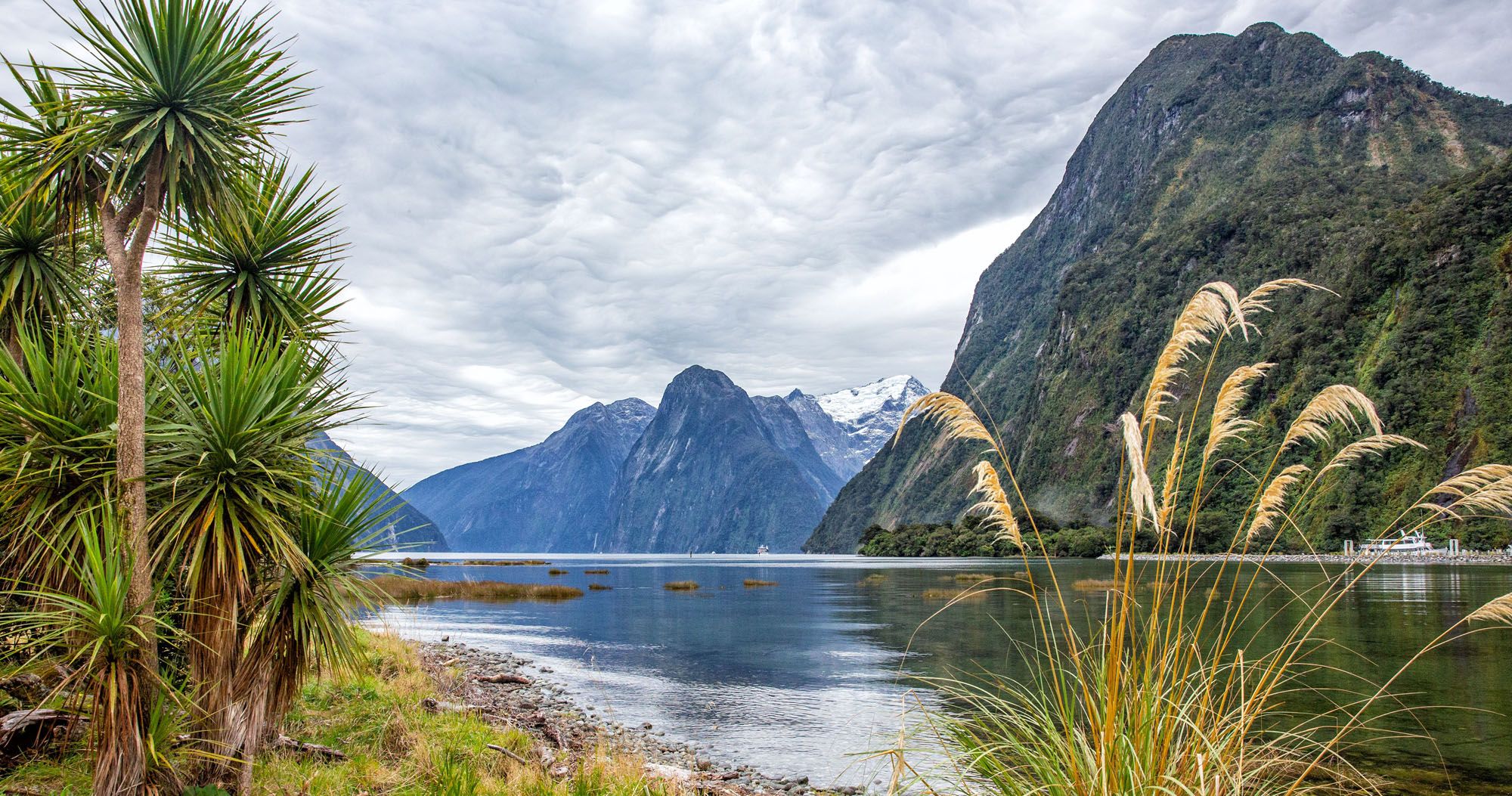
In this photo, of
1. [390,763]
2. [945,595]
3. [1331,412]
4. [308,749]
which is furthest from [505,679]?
[945,595]

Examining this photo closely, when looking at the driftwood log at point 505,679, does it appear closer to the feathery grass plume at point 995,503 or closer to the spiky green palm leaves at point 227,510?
the spiky green palm leaves at point 227,510

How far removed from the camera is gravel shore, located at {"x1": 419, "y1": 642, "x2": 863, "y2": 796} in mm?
11789

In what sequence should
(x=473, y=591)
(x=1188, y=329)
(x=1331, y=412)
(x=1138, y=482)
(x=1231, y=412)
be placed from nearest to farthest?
1. (x=1138, y=482)
2. (x=1331, y=412)
3. (x=1188, y=329)
4. (x=1231, y=412)
5. (x=473, y=591)

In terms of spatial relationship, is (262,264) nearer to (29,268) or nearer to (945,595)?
(29,268)

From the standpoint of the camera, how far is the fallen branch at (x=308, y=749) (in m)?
8.85

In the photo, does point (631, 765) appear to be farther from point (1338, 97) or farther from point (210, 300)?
point (1338, 97)

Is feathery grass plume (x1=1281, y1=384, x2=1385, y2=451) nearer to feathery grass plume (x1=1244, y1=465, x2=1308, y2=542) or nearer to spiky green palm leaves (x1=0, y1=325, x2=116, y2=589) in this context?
feathery grass plume (x1=1244, y1=465, x2=1308, y2=542)

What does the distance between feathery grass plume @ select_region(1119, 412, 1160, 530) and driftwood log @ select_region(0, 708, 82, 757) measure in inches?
320

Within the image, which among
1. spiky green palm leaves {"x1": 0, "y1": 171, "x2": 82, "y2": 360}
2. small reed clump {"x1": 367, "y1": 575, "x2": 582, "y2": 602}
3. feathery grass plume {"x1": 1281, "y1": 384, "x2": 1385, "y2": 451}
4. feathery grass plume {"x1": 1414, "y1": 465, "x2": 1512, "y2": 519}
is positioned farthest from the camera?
small reed clump {"x1": 367, "y1": 575, "x2": 582, "y2": 602}

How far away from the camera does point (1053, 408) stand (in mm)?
187000

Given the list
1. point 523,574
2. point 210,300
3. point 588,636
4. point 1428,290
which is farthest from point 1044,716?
point 1428,290

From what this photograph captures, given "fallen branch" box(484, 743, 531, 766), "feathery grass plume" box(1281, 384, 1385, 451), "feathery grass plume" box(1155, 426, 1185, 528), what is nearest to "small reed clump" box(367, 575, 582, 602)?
"fallen branch" box(484, 743, 531, 766)

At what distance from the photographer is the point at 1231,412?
490 cm

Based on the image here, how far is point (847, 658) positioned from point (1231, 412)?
2176cm
